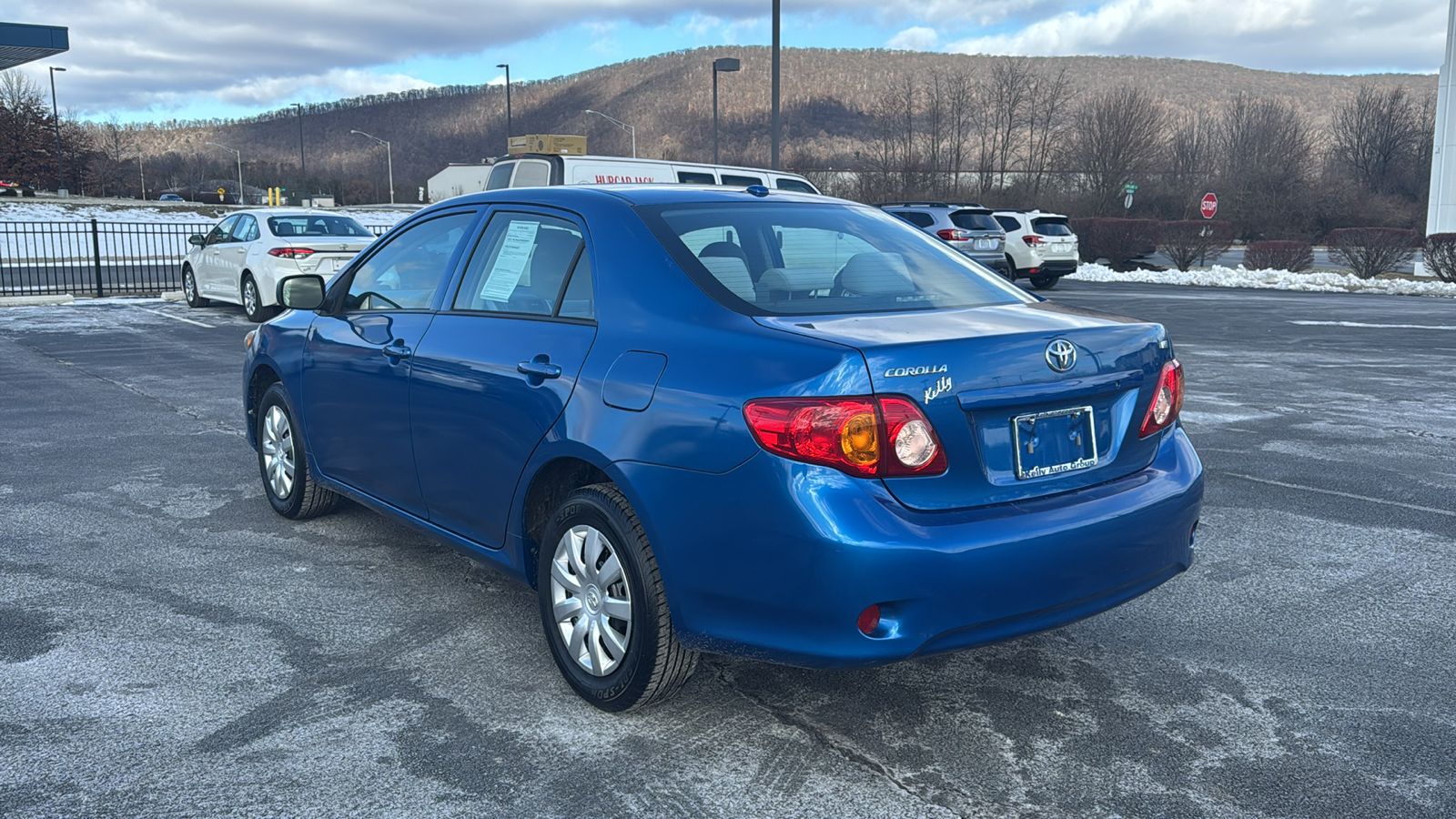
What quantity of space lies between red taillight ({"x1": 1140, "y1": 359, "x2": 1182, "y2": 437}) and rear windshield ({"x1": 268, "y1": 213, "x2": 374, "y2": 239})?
1486 cm

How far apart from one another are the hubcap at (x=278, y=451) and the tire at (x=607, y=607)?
2.47 meters

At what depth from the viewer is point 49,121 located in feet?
246

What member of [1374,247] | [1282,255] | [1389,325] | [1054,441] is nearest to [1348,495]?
[1054,441]

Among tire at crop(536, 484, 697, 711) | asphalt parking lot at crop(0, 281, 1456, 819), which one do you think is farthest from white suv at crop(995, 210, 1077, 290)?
tire at crop(536, 484, 697, 711)

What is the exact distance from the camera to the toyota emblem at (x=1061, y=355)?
317 centimetres

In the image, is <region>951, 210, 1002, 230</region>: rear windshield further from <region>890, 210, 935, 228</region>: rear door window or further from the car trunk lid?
the car trunk lid

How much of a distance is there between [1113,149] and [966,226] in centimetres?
2915

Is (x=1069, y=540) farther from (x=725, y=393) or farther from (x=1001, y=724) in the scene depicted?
(x=725, y=393)

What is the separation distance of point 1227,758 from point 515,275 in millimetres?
2745

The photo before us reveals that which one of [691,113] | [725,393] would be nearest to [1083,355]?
[725,393]

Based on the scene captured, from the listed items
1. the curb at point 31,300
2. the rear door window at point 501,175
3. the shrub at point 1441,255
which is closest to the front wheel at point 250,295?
the rear door window at point 501,175

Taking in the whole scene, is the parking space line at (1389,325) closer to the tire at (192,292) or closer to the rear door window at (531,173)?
the rear door window at (531,173)

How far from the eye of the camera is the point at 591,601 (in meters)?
3.51

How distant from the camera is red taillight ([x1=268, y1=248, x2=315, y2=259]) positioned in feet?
51.3
